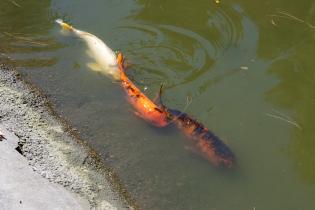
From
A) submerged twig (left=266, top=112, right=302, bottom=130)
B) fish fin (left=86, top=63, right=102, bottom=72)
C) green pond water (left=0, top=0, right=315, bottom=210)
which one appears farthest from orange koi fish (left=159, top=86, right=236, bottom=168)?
fish fin (left=86, top=63, right=102, bottom=72)

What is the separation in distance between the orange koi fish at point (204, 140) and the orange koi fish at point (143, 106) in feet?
0.32

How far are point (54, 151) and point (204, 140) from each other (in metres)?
1.46

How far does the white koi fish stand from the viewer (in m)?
5.71

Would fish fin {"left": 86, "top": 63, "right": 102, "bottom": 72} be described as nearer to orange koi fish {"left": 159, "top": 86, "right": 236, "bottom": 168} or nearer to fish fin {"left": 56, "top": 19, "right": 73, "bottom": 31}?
fish fin {"left": 56, "top": 19, "right": 73, "bottom": 31}

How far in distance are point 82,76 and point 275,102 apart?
2.23 m

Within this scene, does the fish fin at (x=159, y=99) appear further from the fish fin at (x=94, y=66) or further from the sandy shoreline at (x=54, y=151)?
the sandy shoreline at (x=54, y=151)

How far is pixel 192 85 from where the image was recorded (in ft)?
18.4

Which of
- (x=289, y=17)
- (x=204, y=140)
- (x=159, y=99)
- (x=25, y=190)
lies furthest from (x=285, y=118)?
(x=25, y=190)

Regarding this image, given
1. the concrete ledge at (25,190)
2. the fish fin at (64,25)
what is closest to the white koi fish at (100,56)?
the fish fin at (64,25)

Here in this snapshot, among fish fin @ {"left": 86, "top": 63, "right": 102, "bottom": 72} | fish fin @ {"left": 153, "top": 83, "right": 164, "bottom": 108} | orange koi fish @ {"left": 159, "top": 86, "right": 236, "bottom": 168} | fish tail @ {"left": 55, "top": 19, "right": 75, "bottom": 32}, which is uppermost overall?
fish tail @ {"left": 55, "top": 19, "right": 75, "bottom": 32}

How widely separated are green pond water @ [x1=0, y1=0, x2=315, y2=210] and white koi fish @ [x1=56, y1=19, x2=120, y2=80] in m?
0.10

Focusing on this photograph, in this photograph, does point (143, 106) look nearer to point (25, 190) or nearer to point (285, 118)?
point (285, 118)

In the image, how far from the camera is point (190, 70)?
585 centimetres

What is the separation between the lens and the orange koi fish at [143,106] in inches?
201
